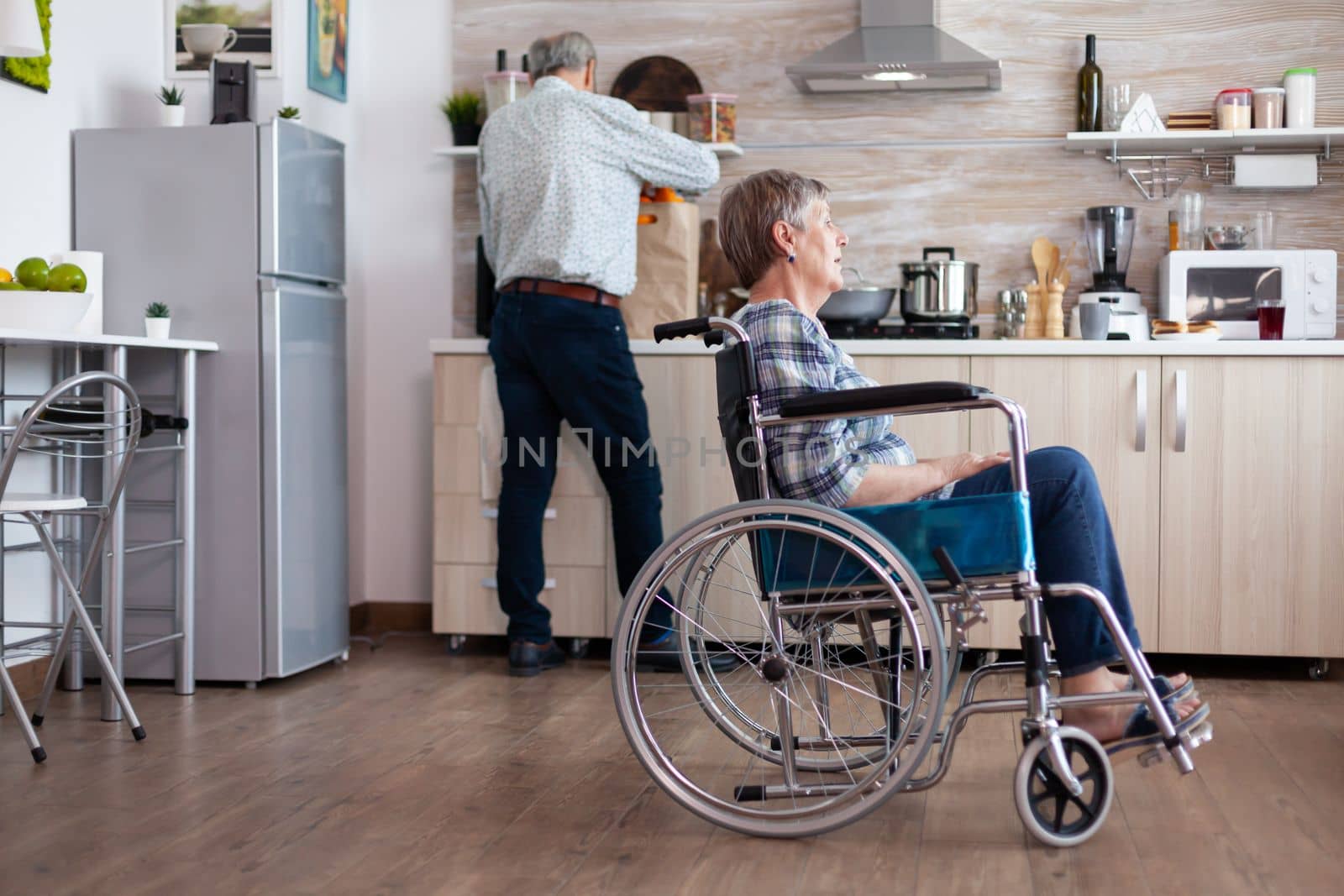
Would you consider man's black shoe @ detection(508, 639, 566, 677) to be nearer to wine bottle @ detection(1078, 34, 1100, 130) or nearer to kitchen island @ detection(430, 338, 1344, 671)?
kitchen island @ detection(430, 338, 1344, 671)

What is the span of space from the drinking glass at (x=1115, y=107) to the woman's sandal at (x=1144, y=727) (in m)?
2.22

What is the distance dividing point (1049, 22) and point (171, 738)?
294 centimetres

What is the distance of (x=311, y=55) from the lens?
151 inches

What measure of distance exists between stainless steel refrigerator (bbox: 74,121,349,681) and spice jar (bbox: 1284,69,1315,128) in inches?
101

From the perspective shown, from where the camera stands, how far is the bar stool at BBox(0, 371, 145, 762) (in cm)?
252

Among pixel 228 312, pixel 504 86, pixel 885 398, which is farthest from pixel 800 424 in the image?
pixel 504 86

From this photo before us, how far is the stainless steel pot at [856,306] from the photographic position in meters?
3.61

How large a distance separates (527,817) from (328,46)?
256 cm

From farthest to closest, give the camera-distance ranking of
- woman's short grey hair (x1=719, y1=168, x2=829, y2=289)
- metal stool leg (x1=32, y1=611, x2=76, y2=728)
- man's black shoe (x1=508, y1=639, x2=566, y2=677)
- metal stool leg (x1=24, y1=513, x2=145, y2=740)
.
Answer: man's black shoe (x1=508, y1=639, x2=566, y2=677)
metal stool leg (x1=32, y1=611, x2=76, y2=728)
metal stool leg (x1=24, y1=513, x2=145, y2=740)
woman's short grey hair (x1=719, y1=168, x2=829, y2=289)

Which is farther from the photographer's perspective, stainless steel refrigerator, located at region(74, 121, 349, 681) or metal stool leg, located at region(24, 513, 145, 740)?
stainless steel refrigerator, located at region(74, 121, 349, 681)

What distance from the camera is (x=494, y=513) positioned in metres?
3.62

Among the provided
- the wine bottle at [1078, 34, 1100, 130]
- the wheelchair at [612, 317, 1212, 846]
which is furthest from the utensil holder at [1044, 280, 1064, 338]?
the wheelchair at [612, 317, 1212, 846]

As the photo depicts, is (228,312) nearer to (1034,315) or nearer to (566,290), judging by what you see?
(566,290)

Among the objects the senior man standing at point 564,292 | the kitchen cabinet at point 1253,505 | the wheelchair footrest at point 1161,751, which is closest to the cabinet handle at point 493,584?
the senior man standing at point 564,292
